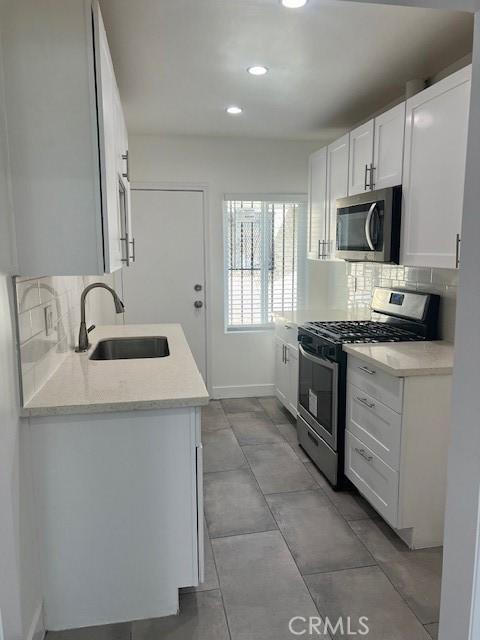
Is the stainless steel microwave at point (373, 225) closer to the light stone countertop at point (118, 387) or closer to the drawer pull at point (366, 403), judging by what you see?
the drawer pull at point (366, 403)

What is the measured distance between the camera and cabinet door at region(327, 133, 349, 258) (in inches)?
127

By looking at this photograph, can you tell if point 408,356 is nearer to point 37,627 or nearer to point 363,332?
point 363,332

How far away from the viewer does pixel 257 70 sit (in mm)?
2576

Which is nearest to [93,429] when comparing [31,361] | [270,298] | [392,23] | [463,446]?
[31,361]

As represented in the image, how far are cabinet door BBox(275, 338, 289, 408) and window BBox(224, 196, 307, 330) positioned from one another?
16.2 inches

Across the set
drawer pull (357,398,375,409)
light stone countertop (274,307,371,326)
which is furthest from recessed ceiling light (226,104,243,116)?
drawer pull (357,398,375,409)

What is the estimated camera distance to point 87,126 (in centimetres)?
153

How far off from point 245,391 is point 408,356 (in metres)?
2.43

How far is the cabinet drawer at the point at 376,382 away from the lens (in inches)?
84.5

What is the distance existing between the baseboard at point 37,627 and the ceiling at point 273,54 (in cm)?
237

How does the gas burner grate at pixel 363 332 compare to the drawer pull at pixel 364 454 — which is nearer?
the drawer pull at pixel 364 454

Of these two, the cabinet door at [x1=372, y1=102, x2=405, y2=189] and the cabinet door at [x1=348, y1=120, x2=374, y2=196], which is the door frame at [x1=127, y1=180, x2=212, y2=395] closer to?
the cabinet door at [x1=348, y1=120, x2=374, y2=196]

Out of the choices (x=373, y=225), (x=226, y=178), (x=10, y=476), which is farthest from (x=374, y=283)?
(x=10, y=476)

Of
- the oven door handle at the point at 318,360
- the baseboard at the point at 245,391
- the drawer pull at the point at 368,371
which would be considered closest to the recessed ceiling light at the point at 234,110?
the oven door handle at the point at 318,360
